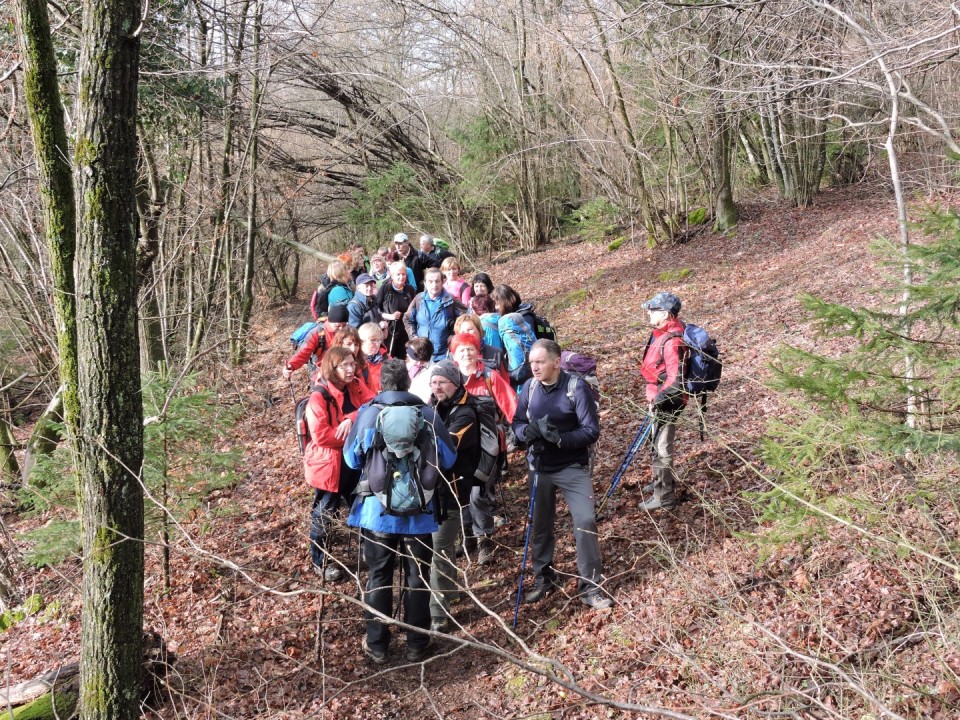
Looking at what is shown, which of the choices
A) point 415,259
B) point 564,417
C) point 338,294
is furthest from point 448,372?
point 415,259

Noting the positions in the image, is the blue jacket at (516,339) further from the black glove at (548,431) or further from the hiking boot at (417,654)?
the hiking boot at (417,654)

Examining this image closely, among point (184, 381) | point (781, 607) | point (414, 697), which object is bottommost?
point (414, 697)

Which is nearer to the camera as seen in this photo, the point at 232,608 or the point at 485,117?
the point at 232,608

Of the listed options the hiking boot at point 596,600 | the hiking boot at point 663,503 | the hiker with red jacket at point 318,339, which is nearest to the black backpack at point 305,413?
the hiker with red jacket at point 318,339

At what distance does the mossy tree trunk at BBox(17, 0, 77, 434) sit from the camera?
4.57m

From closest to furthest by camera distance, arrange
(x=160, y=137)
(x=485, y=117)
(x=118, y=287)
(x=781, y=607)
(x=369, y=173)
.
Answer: (x=118, y=287) < (x=781, y=607) < (x=160, y=137) < (x=485, y=117) < (x=369, y=173)

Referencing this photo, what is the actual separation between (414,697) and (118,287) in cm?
339

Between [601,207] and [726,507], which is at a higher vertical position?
[601,207]

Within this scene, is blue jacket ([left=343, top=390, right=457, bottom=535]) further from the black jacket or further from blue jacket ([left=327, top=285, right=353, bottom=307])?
blue jacket ([left=327, top=285, right=353, bottom=307])

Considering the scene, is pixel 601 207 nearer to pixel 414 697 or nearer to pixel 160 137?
pixel 160 137

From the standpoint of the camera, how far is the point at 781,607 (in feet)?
16.6

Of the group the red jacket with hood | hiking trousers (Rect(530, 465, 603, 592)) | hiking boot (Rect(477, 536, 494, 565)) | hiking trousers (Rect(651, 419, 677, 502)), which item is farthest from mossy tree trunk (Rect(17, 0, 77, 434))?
hiking trousers (Rect(651, 419, 677, 502))

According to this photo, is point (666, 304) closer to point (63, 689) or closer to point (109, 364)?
point (109, 364)

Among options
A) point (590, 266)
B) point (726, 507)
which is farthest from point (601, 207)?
point (726, 507)
